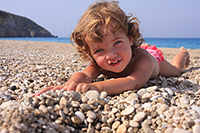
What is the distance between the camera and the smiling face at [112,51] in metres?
2.23

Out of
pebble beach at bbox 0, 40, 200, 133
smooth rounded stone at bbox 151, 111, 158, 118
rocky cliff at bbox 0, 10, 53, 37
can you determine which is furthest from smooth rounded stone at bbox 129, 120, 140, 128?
rocky cliff at bbox 0, 10, 53, 37

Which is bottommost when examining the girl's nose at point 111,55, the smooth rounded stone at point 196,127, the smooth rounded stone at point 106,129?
the smooth rounded stone at point 106,129

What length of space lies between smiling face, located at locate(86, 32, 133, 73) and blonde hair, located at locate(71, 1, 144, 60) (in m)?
0.07

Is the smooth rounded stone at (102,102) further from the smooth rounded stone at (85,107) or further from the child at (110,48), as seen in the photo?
the child at (110,48)

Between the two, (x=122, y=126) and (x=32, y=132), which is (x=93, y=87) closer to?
(x=122, y=126)

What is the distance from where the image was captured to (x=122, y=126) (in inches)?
55.9

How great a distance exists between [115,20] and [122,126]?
1449 mm

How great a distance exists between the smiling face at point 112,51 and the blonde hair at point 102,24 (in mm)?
68

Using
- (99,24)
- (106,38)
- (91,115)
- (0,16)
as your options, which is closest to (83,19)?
(99,24)

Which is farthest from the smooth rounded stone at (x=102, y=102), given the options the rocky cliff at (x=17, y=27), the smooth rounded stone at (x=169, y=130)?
the rocky cliff at (x=17, y=27)

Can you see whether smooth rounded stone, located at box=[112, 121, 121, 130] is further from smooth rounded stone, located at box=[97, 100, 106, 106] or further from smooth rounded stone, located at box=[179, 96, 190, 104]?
smooth rounded stone, located at box=[179, 96, 190, 104]

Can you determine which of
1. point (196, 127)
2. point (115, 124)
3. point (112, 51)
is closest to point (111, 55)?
point (112, 51)

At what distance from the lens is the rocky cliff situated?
61094 mm

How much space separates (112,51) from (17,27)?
75.6 m
